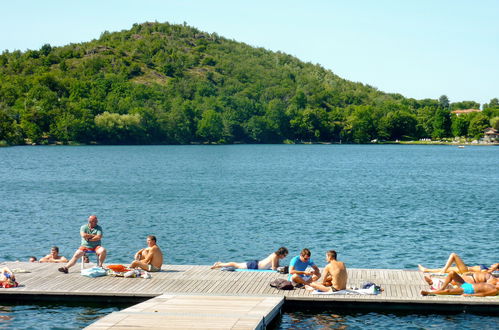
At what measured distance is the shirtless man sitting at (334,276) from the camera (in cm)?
1834

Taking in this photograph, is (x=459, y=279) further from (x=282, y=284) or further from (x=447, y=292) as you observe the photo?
(x=282, y=284)

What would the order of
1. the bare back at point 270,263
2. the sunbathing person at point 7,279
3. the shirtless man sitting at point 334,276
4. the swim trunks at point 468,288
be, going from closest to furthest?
the swim trunks at point 468,288 < the shirtless man sitting at point 334,276 < the sunbathing person at point 7,279 < the bare back at point 270,263

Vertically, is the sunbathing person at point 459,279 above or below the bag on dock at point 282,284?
above

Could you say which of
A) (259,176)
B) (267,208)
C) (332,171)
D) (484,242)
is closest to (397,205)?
(267,208)

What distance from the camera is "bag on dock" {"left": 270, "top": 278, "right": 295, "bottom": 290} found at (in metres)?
18.7

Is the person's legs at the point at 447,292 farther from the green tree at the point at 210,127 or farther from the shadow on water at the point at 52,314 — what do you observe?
the green tree at the point at 210,127

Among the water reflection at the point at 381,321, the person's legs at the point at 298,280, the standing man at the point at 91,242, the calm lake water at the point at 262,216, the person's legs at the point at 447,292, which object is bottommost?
the calm lake water at the point at 262,216

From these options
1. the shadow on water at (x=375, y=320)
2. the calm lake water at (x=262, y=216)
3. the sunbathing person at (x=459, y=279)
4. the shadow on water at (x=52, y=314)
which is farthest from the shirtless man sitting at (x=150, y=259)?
the sunbathing person at (x=459, y=279)

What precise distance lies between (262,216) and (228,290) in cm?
Result: 2442

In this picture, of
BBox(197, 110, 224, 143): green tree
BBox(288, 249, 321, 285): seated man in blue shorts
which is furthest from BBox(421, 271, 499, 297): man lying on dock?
BBox(197, 110, 224, 143): green tree

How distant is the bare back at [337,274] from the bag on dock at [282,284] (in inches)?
38.8

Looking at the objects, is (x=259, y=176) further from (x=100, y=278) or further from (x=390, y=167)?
(x=100, y=278)

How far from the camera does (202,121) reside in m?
194

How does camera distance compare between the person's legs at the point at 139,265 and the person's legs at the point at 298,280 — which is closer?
the person's legs at the point at 298,280
